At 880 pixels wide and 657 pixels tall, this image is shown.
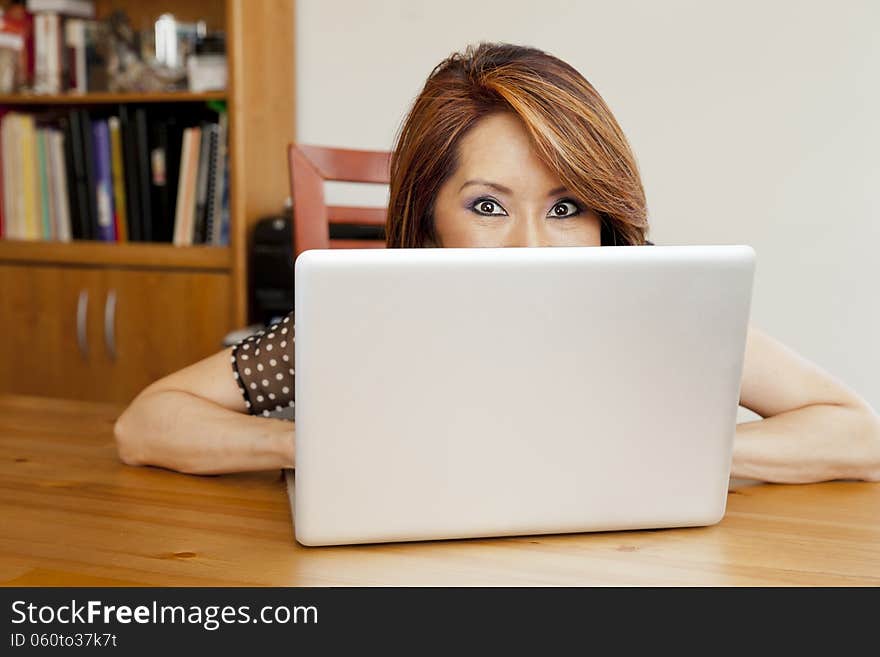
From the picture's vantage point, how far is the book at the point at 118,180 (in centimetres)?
288

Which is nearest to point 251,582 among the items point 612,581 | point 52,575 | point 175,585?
point 175,585

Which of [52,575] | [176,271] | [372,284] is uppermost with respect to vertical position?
[372,284]

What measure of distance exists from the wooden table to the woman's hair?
408mm

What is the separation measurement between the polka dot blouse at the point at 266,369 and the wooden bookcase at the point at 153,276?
1.46 metres

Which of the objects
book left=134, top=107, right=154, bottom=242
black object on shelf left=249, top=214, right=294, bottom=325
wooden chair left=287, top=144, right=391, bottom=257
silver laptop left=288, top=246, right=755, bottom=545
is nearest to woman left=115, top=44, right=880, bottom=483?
silver laptop left=288, top=246, right=755, bottom=545

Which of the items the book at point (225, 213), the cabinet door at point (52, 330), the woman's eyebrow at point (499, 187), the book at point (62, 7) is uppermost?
the book at point (62, 7)

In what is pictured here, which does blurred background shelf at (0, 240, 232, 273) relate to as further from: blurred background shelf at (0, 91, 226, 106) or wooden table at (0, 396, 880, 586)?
wooden table at (0, 396, 880, 586)

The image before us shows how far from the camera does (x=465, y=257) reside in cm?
77

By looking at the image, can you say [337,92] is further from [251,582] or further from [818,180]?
[251,582]

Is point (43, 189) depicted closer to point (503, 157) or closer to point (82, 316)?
point (82, 316)

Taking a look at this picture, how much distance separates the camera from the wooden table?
815mm

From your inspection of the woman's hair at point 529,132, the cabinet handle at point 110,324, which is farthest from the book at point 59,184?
the woman's hair at point 529,132

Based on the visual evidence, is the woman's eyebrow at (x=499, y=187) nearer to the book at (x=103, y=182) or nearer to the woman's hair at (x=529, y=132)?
the woman's hair at (x=529, y=132)
